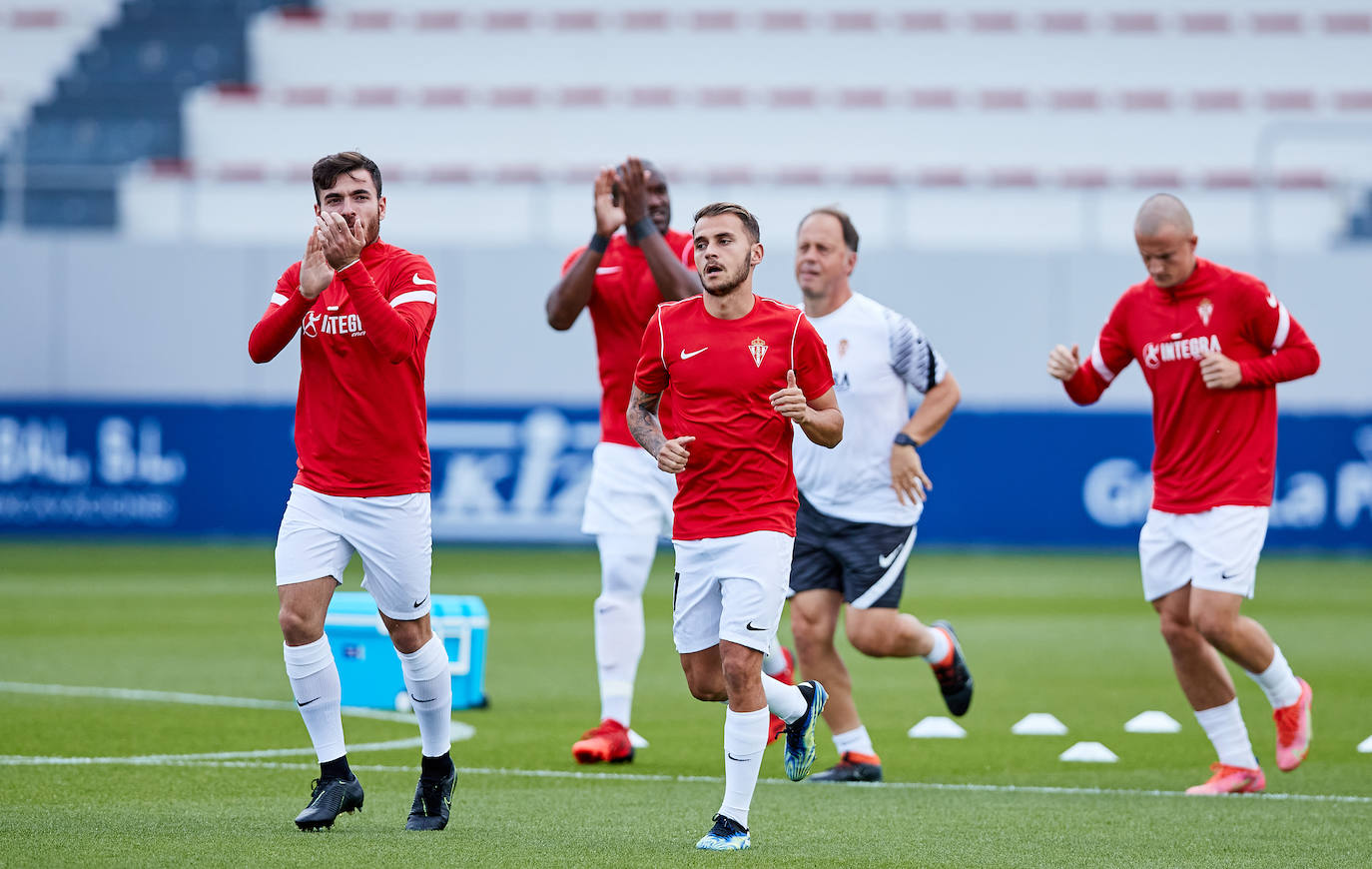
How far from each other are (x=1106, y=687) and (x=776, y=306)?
5526 mm

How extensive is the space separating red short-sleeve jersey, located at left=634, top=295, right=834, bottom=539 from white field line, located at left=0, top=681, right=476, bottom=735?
11.4 ft

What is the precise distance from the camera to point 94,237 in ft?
78.2

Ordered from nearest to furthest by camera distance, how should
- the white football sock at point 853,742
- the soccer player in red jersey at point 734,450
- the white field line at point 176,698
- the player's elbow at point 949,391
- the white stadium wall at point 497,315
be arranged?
the soccer player in red jersey at point 734,450 → the white football sock at point 853,742 → the player's elbow at point 949,391 → the white field line at point 176,698 → the white stadium wall at point 497,315

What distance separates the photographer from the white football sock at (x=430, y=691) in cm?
609

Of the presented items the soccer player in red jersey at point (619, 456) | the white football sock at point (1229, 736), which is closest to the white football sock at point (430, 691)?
the soccer player in red jersey at point (619, 456)

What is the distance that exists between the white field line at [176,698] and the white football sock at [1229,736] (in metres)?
3.64

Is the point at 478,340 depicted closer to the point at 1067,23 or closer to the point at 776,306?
the point at 1067,23

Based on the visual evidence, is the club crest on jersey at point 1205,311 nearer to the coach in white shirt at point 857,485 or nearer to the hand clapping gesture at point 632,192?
the coach in white shirt at point 857,485

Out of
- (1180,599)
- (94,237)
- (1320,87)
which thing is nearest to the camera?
(1180,599)

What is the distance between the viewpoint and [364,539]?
595 cm

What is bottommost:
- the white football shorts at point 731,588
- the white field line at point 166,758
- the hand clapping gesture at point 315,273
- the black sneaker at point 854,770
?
the white field line at point 166,758

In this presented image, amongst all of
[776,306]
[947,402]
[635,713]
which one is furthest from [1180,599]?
[635,713]

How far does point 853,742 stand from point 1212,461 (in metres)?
1.88

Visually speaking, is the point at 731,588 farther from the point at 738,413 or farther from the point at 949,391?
the point at 949,391
